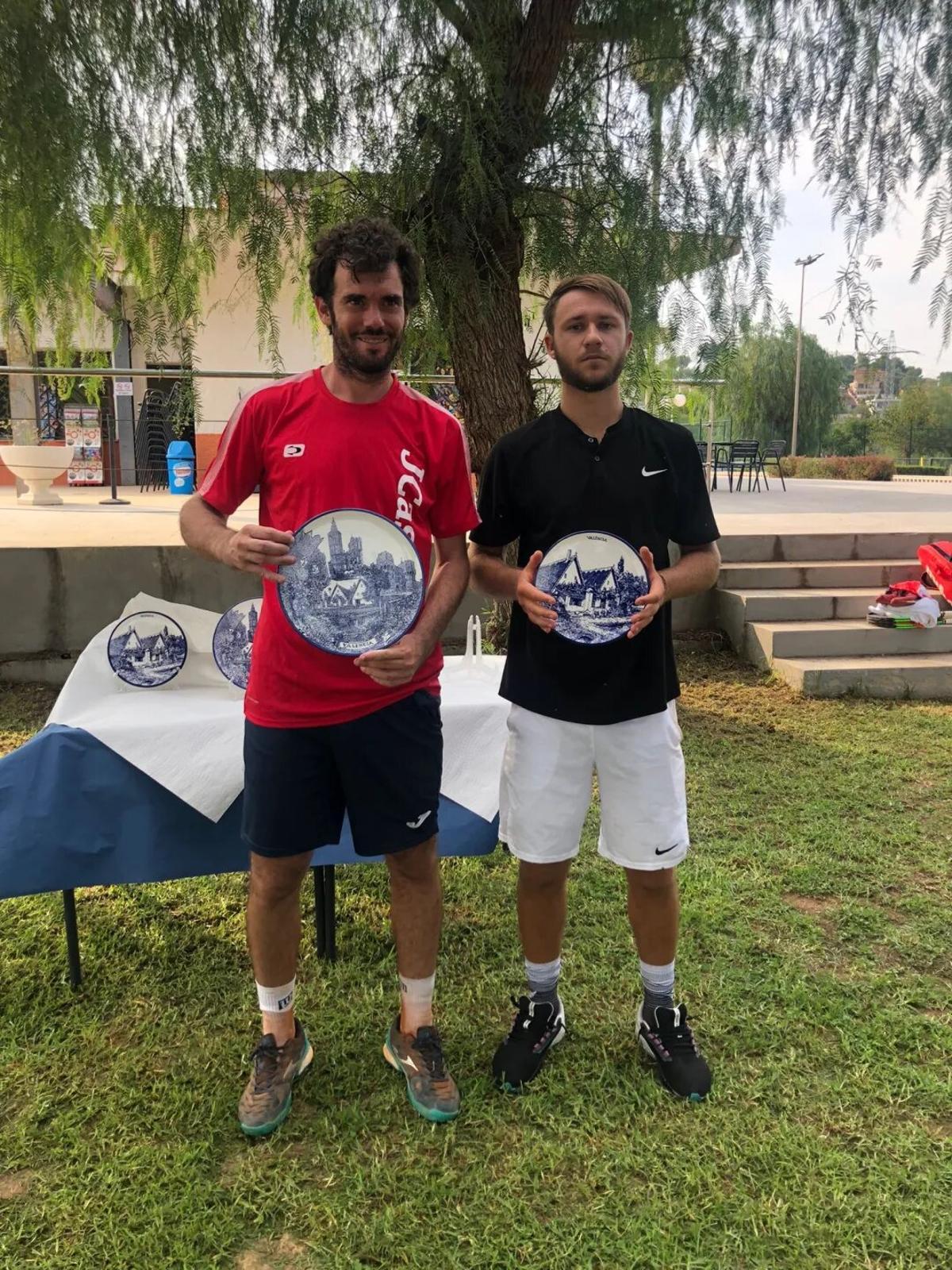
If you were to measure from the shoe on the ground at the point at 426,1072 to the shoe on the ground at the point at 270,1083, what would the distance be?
231mm

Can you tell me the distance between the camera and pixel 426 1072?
6.91 feet

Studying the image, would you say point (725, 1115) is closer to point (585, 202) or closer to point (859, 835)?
point (859, 835)

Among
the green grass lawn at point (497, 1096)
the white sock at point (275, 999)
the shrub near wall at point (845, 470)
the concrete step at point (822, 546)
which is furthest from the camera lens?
the shrub near wall at point (845, 470)

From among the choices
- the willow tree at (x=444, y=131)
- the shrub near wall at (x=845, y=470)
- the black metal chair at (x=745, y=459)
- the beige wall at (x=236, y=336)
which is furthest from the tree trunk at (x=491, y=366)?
the shrub near wall at (x=845, y=470)

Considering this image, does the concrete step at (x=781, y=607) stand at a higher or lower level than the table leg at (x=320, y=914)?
higher

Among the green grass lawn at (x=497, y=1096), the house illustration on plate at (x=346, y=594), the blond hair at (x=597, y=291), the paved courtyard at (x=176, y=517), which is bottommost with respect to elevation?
the green grass lawn at (x=497, y=1096)

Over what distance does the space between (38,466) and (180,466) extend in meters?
1.76

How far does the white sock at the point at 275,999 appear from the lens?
2.10m

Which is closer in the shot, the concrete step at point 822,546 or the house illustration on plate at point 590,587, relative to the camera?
the house illustration on plate at point 590,587

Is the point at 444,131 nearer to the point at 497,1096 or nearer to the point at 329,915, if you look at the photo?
the point at 329,915

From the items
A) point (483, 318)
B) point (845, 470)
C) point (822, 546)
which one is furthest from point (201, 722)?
point (845, 470)

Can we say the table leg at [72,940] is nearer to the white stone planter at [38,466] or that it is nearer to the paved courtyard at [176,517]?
the paved courtyard at [176,517]

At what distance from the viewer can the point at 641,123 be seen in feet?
11.2

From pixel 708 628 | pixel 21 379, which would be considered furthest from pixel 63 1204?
pixel 708 628
